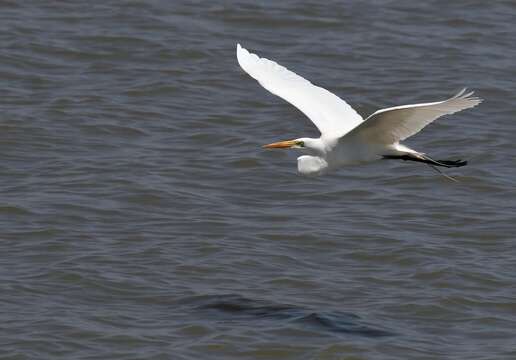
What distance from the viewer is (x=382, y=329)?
8789mm

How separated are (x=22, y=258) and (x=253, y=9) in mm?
6977

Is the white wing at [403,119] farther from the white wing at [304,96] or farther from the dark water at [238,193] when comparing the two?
the dark water at [238,193]

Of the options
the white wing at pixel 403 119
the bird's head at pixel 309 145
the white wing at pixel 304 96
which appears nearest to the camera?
the white wing at pixel 403 119

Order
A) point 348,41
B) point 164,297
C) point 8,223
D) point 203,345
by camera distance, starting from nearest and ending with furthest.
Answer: point 203,345
point 164,297
point 8,223
point 348,41

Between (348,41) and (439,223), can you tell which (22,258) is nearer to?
(439,223)

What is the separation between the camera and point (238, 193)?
11.1 metres

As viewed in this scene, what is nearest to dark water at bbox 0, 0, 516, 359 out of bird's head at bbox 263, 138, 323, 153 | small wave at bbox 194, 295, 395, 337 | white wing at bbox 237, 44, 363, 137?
small wave at bbox 194, 295, 395, 337

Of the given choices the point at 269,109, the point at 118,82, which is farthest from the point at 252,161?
the point at 118,82

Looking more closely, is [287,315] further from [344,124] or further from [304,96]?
[304,96]

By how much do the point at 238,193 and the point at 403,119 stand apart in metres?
3.31

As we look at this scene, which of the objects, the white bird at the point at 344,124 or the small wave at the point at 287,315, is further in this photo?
the small wave at the point at 287,315

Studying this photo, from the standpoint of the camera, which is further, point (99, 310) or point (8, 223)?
point (8, 223)

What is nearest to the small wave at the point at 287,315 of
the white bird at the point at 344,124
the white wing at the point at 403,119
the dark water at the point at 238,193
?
the dark water at the point at 238,193

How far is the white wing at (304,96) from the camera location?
934cm
